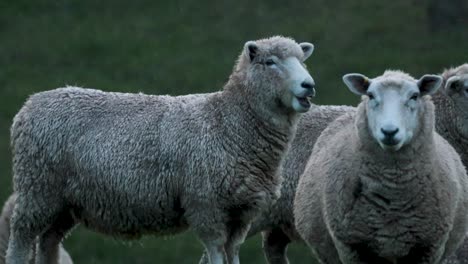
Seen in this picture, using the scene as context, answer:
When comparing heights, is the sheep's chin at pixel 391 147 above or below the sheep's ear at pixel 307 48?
below

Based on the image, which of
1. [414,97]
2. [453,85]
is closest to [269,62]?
[414,97]

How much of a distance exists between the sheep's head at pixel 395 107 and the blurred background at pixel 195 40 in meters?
12.4

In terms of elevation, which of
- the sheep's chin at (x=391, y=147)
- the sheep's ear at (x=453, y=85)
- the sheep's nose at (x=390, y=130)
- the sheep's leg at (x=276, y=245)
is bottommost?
the sheep's leg at (x=276, y=245)

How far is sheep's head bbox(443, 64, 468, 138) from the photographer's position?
419 inches

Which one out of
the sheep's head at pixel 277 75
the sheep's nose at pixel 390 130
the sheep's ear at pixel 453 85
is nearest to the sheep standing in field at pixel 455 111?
the sheep's ear at pixel 453 85

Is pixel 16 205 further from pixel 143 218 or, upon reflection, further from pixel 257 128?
pixel 257 128

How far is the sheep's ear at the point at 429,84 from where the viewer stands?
350 inches

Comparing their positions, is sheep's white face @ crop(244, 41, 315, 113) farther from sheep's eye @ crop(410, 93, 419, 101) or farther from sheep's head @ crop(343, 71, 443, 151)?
sheep's eye @ crop(410, 93, 419, 101)

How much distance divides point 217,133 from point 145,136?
1.69ft

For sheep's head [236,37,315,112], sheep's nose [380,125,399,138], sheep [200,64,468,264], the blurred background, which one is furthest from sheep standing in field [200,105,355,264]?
the blurred background

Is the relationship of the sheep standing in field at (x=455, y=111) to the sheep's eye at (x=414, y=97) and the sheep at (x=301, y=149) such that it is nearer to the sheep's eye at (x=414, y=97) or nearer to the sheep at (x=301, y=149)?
the sheep at (x=301, y=149)

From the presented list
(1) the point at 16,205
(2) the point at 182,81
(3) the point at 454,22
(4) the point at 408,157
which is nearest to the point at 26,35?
(2) the point at 182,81

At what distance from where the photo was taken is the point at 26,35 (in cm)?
2388

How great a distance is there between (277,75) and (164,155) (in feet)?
3.10
